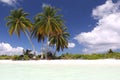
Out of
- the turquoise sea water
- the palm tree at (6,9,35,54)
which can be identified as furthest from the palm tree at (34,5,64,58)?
the turquoise sea water

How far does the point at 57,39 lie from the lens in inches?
1574

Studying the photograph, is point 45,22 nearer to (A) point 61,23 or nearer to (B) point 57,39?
(A) point 61,23

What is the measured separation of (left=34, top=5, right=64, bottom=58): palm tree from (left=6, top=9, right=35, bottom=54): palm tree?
4.91 ft

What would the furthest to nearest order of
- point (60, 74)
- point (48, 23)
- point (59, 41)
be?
point (59, 41), point (48, 23), point (60, 74)

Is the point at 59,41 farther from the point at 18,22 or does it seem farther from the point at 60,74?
the point at 60,74

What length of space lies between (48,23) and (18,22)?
5.09m

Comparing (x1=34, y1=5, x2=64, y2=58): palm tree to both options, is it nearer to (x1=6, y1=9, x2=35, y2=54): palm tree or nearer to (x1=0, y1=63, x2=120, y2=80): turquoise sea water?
(x1=6, y1=9, x2=35, y2=54): palm tree

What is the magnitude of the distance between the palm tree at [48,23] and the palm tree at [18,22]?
1.50 metres

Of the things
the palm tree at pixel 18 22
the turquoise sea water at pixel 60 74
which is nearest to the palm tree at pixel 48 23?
the palm tree at pixel 18 22

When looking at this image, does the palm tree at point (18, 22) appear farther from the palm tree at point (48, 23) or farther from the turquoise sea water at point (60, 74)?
the turquoise sea water at point (60, 74)

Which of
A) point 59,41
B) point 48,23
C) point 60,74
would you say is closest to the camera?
point 60,74

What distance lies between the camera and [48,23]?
3444cm

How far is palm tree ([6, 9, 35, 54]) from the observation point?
1414 inches

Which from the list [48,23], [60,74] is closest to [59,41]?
[48,23]
